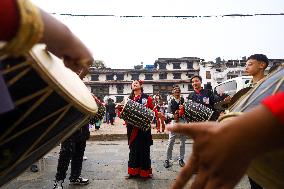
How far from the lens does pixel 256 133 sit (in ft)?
2.29

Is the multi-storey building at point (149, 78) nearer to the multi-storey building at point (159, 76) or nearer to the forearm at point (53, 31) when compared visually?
the multi-storey building at point (159, 76)

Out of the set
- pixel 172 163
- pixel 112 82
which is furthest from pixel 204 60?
pixel 172 163

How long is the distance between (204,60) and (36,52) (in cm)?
5265

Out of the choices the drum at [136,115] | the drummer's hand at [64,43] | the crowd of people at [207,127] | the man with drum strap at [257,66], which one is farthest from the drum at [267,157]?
the drum at [136,115]

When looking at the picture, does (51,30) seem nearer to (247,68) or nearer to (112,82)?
(247,68)

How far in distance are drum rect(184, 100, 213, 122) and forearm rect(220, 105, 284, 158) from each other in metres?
4.84

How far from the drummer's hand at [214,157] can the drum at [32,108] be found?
622 millimetres

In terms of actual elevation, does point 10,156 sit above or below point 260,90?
below

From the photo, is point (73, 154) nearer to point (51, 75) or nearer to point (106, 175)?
point (106, 175)

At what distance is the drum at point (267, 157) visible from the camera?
3.32 ft

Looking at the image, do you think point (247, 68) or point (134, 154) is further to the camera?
point (134, 154)

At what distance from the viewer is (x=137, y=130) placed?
552 centimetres

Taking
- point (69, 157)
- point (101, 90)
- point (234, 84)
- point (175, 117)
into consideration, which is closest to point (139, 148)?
point (175, 117)

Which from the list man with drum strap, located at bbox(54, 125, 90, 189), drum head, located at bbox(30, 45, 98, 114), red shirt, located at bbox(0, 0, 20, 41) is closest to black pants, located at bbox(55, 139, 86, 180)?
man with drum strap, located at bbox(54, 125, 90, 189)
